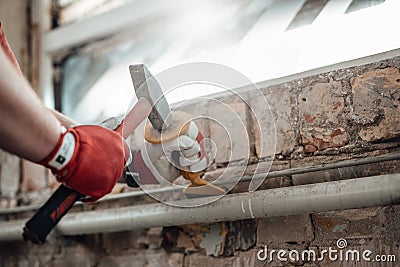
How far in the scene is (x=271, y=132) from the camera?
127cm

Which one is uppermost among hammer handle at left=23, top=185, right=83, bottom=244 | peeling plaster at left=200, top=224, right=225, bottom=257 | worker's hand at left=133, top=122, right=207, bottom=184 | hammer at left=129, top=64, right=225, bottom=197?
hammer at left=129, top=64, right=225, bottom=197

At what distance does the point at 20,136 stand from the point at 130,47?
100 centimetres

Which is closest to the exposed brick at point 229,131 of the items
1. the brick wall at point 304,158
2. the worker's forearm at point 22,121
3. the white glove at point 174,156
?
the brick wall at point 304,158

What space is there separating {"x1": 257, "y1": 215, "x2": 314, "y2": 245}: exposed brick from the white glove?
21 cm

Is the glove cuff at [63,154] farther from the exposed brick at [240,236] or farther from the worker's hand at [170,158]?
the exposed brick at [240,236]

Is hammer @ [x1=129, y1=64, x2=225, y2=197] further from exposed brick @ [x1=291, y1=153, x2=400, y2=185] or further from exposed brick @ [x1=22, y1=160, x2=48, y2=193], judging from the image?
exposed brick @ [x1=22, y1=160, x2=48, y2=193]

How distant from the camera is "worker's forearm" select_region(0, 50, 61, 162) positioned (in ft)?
2.44

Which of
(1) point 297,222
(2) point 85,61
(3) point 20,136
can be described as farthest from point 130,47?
(3) point 20,136

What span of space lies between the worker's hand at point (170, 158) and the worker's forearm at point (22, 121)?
286mm

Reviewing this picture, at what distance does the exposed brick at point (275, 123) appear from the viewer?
125 centimetres

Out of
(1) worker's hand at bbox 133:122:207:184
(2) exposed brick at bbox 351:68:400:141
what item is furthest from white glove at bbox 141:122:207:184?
(2) exposed brick at bbox 351:68:400:141

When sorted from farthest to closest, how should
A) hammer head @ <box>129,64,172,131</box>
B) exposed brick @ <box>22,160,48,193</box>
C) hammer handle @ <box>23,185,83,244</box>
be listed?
exposed brick @ <box>22,160,48,193</box> < hammer head @ <box>129,64,172,131</box> < hammer handle @ <box>23,185,83,244</box>

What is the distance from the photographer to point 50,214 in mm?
914

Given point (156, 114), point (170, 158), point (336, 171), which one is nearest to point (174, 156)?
point (170, 158)
